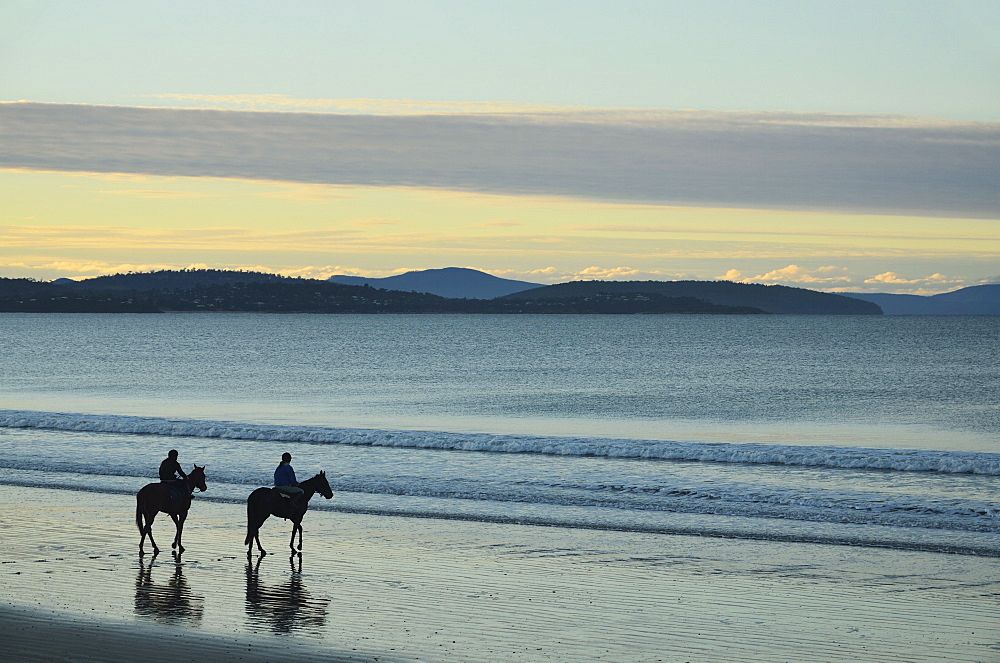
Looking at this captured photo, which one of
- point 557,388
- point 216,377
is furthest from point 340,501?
point 216,377

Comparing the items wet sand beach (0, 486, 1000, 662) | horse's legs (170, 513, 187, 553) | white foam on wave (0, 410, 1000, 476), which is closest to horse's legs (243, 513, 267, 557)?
wet sand beach (0, 486, 1000, 662)

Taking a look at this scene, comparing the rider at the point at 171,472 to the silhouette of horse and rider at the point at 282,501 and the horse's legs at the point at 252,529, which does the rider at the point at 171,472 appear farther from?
the horse's legs at the point at 252,529

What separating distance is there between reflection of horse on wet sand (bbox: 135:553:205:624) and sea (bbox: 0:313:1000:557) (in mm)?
4345

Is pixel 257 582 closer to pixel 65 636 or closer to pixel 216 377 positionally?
pixel 65 636

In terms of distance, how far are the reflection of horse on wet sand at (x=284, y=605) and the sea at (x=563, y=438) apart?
5437mm

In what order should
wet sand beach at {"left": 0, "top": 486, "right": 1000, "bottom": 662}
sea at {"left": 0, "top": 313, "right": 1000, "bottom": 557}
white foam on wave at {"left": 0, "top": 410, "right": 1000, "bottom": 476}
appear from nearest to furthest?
wet sand beach at {"left": 0, "top": 486, "right": 1000, "bottom": 662} < sea at {"left": 0, "top": 313, "right": 1000, "bottom": 557} < white foam on wave at {"left": 0, "top": 410, "right": 1000, "bottom": 476}

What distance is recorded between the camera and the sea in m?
21.0

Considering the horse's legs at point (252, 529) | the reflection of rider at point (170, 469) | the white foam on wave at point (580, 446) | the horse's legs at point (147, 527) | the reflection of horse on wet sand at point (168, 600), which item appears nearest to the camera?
the reflection of horse on wet sand at point (168, 600)

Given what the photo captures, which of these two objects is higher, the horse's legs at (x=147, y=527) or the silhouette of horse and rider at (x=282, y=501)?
the silhouette of horse and rider at (x=282, y=501)

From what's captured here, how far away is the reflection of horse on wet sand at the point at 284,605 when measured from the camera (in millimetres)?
12422

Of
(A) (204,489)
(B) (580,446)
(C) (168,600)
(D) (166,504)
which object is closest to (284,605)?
(C) (168,600)

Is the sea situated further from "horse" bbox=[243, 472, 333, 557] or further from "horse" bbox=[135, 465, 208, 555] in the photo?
"horse" bbox=[243, 472, 333, 557]

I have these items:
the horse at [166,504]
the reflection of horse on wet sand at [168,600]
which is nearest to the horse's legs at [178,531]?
the horse at [166,504]

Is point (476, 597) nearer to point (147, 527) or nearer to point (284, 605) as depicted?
point (284, 605)
